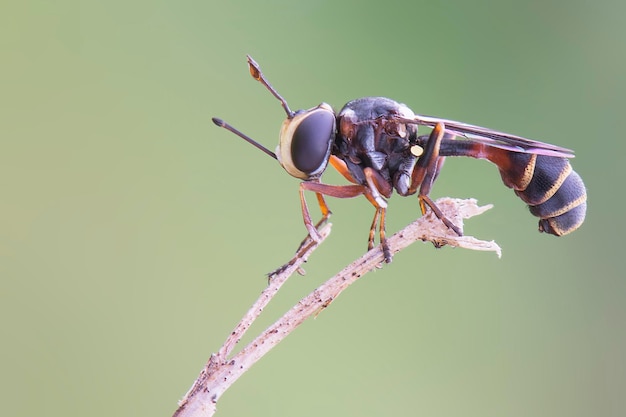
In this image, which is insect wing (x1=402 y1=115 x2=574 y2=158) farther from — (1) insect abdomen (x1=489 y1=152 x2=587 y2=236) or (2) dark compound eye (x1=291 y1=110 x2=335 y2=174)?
(2) dark compound eye (x1=291 y1=110 x2=335 y2=174)

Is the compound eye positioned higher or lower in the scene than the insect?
lower

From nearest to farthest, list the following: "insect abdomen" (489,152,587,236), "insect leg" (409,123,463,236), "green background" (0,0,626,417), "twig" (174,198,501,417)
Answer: "twig" (174,198,501,417)
"insect leg" (409,123,463,236)
"insect abdomen" (489,152,587,236)
"green background" (0,0,626,417)

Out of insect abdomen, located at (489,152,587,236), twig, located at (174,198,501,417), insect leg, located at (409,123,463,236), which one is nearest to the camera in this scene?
twig, located at (174,198,501,417)

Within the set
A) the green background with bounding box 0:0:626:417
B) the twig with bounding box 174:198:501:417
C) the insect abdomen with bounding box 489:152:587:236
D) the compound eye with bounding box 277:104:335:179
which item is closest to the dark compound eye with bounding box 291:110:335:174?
the compound eye with bounding box 277:104:335:179

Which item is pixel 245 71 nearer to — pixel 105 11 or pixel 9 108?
pixel 105 11

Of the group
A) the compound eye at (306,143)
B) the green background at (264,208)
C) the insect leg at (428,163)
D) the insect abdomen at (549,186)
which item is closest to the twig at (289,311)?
the insect leg at (428,163)

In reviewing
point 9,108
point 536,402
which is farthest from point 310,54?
point 536,402

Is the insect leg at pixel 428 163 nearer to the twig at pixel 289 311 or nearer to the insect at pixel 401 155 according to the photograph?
the insect at pixel 401 155

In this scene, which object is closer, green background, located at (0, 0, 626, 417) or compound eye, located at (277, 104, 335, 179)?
compound eye, located at (277, 104, 335, 179)
